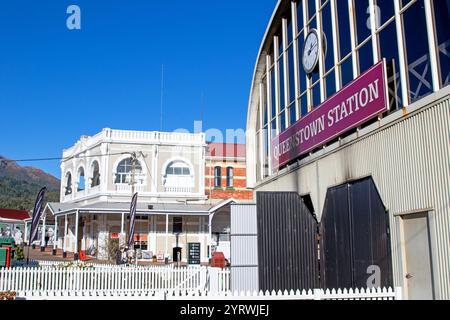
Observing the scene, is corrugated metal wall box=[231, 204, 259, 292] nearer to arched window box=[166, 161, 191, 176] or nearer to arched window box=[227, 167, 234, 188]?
arched window box=[166, 161, 191, 176]

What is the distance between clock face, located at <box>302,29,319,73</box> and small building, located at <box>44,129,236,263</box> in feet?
74.6

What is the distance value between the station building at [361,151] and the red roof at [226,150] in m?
28.3

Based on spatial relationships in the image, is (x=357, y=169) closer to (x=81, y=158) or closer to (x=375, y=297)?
(x=375, y=297)

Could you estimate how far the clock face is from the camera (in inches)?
566

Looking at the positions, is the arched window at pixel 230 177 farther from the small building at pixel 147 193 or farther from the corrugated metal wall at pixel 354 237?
the corrugated metal wall at pixel 354 237

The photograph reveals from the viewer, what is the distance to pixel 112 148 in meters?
40.0

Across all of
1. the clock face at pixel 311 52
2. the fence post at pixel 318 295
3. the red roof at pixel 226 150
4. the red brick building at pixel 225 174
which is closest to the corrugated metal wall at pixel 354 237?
the fence post at pixel 318 295

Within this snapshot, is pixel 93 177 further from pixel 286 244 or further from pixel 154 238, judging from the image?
pixel 286 244

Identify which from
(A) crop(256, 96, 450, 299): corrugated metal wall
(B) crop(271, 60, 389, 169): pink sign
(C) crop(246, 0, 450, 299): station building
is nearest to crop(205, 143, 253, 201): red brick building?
(C) crop(246, 0, 450, 299): station building

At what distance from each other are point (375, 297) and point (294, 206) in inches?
198

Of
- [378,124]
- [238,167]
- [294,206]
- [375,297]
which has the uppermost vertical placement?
[238,167]

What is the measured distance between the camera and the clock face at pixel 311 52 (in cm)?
A: 1438

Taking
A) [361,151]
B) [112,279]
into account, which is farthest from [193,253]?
[361,151]
